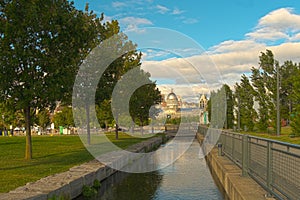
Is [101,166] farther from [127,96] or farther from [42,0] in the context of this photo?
[127,96]

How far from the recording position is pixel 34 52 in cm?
1600

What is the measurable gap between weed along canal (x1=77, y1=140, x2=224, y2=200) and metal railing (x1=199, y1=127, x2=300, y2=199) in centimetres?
184

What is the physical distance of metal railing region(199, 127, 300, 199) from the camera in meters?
6.56

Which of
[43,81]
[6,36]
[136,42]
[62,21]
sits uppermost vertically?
[136,42]

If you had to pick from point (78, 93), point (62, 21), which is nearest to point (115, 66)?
point (78, 93)

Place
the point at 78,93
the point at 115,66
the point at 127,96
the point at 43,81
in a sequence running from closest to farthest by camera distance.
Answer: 1. the point at 43,81
2. the point at 78,93
3. the point at 115,66
4. the point at 127,96

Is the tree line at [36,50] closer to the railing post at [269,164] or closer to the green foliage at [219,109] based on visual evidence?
the railing post at [269,164]

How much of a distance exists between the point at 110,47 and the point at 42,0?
13.4m

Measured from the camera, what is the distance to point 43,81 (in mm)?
16453

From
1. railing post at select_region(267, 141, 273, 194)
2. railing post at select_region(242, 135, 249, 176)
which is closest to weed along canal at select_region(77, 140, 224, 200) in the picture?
railing post at select_region(242, 135, 249, 176)

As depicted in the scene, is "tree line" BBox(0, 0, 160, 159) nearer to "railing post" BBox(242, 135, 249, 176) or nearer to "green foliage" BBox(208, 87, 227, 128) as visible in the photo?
"railing post" BBox(242, 135, 249, 176)

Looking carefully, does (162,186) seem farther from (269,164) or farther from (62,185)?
(269,164)

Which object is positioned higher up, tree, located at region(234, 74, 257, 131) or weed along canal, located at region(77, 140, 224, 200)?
tree, located at region(234, 74, 257, 131)

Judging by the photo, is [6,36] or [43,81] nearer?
[6,36]
